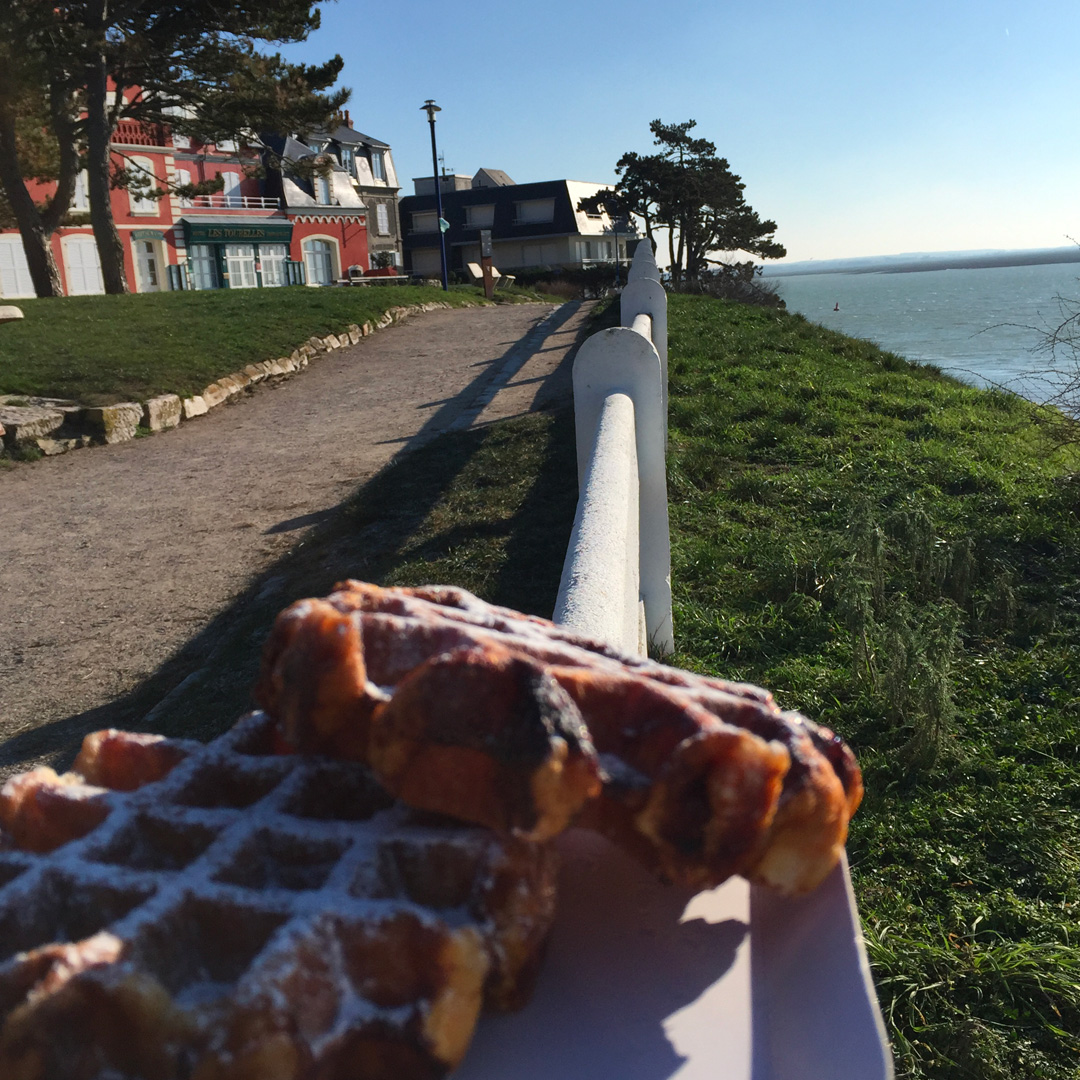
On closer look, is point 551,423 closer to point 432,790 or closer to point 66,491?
point 66,491

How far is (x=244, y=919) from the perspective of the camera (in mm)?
818

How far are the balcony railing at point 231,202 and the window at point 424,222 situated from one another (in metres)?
22.4

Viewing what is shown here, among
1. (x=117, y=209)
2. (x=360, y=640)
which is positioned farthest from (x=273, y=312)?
(x=117, y=209)

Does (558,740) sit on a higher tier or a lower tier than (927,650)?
higher

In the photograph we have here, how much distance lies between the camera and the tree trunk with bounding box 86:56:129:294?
Result: 21609 mm

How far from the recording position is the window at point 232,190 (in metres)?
46.8

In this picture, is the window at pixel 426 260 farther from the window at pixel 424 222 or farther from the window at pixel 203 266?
the window at pixel 203 266

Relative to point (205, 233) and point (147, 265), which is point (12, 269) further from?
point (205, 233)

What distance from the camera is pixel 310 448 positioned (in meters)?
9.66

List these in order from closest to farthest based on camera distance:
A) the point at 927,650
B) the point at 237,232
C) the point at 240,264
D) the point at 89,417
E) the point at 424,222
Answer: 1. the point at 927,650
2. the point at 89,417
3. the point at 237,232
4. the point at 240,264
5. the point at 424,222

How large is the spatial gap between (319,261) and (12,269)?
728 inches

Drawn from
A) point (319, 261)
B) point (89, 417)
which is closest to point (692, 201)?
point (319, 261)

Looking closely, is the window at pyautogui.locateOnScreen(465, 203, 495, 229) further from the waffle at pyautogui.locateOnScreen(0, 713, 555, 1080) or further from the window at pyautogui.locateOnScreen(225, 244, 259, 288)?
the waffle at pyautogui.locateOnScreen(0, 713, 555, 1080)

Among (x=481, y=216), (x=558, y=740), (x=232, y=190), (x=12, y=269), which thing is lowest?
(x=558, y=740)
